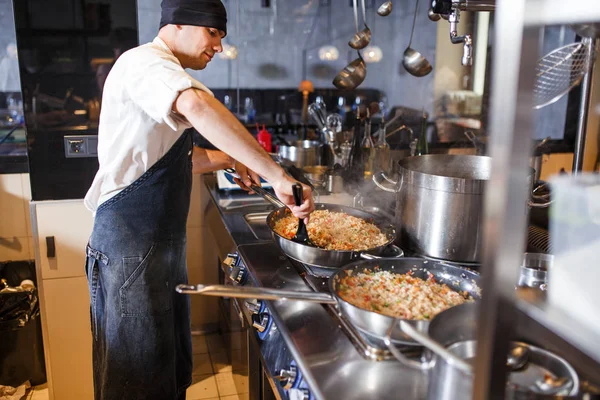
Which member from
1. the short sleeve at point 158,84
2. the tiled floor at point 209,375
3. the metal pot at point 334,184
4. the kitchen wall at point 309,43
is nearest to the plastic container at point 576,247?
the short sleeve at point 158,84

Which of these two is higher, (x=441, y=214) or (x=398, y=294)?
(x=441, y=214)

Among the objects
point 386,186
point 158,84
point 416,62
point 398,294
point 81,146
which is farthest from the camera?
point 416,62

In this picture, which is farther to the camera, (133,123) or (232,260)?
(232,260)

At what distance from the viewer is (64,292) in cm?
249

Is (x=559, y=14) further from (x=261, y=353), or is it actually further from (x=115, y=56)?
(x=115, y=56)

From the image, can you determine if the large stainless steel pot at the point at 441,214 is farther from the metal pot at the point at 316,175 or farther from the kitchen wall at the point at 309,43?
the kitchen wall at the point at 309,43

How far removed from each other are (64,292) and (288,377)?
1.70 m

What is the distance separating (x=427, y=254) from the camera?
5.35 feet

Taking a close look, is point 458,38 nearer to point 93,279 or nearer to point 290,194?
point 290,194

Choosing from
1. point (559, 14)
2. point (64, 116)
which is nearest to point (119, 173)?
point (64, 116)

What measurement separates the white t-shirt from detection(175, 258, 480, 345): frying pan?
1.74 feet

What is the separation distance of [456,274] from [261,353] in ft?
1.85

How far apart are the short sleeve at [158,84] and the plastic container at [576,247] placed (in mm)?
975

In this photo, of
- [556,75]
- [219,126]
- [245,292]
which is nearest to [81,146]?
[219,126]
